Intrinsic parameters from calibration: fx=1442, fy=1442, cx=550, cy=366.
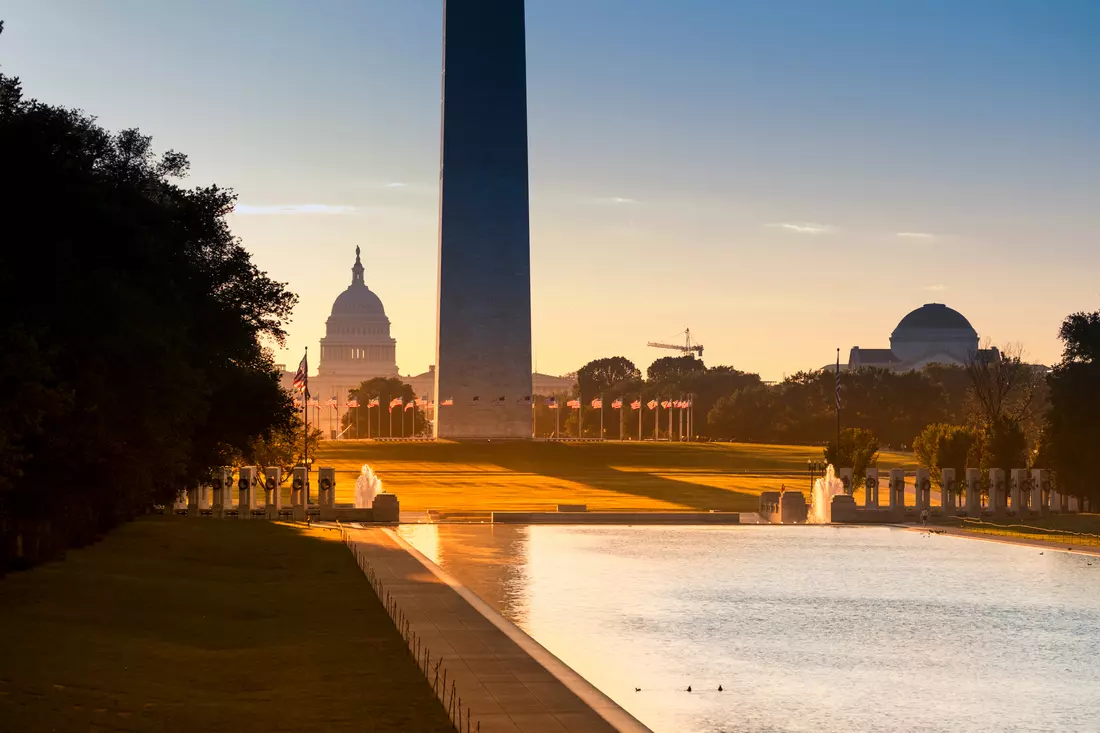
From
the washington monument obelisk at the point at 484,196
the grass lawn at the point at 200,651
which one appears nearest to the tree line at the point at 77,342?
the grass lawn at the point at 200,651

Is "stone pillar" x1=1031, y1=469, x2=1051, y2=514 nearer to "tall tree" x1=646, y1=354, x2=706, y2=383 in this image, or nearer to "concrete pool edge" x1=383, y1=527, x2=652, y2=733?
"concrete pool edge" x1=383, y1=527, x2=652, y2=733

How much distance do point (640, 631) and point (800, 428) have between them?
395ft

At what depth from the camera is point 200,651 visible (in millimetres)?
19859

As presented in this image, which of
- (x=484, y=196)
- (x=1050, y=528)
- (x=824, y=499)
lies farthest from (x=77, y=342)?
(x=484, y=196)

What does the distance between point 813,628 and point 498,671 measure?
26.0ft

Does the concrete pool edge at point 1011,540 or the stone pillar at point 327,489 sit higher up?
the stone pillar at point 327,489

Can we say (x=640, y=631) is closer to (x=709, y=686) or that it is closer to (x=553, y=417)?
(x=709, y=686)

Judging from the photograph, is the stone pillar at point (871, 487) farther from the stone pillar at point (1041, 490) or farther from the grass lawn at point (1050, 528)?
the stone pillar at point (1041, 490)

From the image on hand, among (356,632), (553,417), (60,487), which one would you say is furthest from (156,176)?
(553,417)

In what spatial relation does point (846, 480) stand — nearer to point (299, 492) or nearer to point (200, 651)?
point (299, 492)

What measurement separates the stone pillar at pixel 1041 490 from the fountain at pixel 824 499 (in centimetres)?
836

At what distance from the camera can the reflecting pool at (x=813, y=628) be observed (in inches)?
675

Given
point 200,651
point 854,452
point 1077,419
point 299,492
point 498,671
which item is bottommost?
point 200,651

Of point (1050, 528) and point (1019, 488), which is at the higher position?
point (1019, 488)
